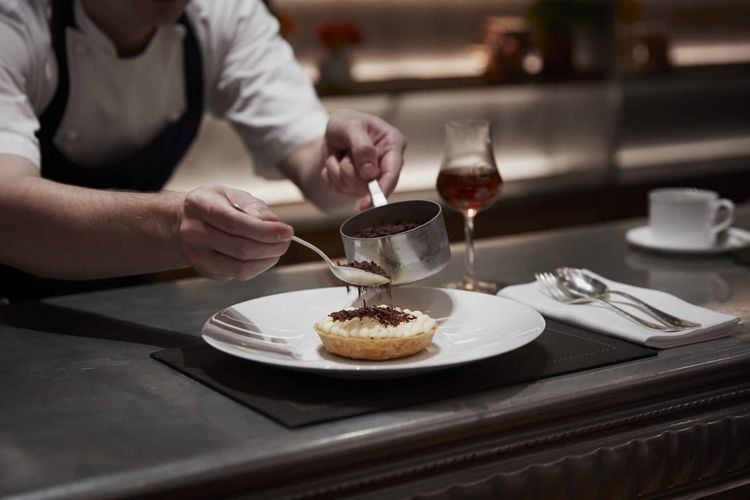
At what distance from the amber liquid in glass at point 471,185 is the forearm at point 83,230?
1.51 feet

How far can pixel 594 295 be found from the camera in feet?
4.42

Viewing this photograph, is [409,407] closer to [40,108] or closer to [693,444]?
[693,444]

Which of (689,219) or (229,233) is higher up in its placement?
(229,233)

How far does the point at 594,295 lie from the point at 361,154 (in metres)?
0.43

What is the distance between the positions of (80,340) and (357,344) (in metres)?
0.42

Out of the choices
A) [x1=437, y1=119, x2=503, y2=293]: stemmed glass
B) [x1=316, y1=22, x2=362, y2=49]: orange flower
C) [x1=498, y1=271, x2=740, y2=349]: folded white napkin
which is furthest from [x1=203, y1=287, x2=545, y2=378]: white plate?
[x1=316, y1=22, x2=362, y2=49]: orange flower

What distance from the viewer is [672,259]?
1685 millimetres

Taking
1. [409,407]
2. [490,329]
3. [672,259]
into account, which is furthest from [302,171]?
[409,407]

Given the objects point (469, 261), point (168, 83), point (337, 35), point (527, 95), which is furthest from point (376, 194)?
point (527, 95)

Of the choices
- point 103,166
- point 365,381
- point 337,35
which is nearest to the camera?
point 365,381

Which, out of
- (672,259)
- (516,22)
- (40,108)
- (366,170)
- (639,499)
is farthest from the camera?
(516,22)

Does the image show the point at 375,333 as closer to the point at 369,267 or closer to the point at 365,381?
the point at 365,381

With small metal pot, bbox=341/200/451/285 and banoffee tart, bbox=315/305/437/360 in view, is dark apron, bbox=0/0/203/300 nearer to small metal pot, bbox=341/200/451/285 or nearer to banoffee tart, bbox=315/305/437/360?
small metal pot, bbox=341/200/451/285

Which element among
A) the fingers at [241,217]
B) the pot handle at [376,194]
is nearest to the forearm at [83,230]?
the fingers at [241,217]
